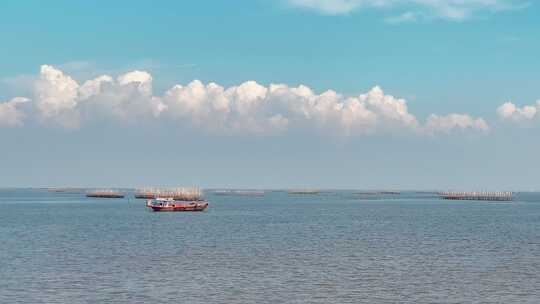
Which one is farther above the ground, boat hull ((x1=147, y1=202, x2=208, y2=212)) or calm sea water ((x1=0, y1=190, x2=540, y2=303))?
boat hull ((x1=147, y1=202, x2=208, y2=212))

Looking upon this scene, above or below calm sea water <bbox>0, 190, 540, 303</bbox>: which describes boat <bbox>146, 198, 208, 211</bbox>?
above

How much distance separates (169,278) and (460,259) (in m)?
29.5

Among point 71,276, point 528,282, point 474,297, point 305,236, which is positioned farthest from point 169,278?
point 305,236

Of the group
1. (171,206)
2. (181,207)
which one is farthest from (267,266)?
(181,207)

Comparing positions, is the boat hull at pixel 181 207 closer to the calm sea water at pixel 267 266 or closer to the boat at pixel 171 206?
the boat at pixel 171 206

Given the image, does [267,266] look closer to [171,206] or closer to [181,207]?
[171,206]

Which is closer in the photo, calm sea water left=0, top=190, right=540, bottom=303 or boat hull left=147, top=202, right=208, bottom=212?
calm sea water left=0, top=190, right=540, bottom=303

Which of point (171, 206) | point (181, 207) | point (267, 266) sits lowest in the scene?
point (267, 266)

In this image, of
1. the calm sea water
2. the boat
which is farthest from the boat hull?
the calm sea water

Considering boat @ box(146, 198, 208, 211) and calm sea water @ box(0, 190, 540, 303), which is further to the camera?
boat @ box(146, 198, 208, 211)

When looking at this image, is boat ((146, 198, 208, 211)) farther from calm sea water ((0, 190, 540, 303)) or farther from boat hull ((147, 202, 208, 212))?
calm sea water ((0, 190, 540, 303))

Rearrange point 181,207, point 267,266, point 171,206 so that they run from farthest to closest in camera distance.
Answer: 1. point 181,207
2. point 171,206
3. point 267,266

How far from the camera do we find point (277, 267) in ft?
195

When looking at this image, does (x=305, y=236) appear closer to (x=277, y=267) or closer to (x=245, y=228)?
(x=245, y=228)
